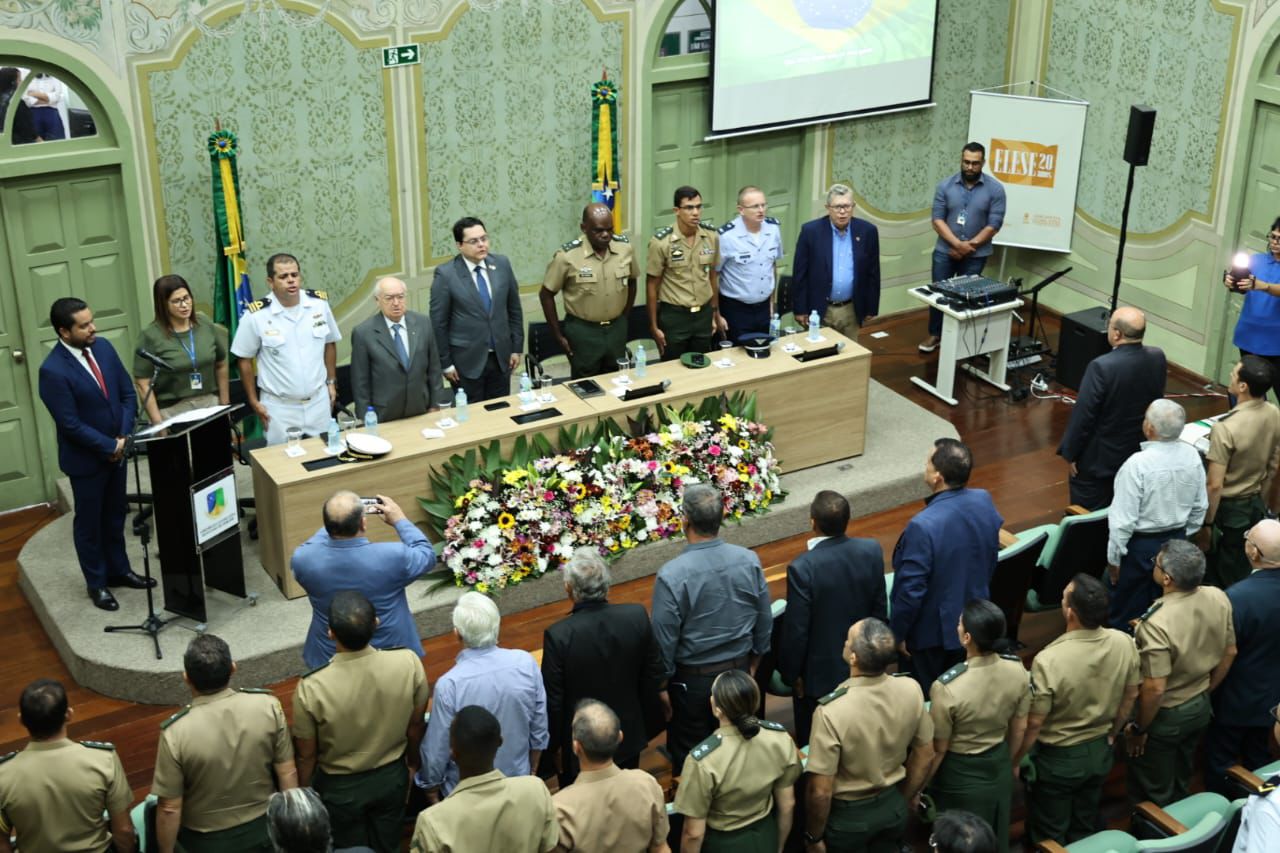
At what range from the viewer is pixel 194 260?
841 centimetres

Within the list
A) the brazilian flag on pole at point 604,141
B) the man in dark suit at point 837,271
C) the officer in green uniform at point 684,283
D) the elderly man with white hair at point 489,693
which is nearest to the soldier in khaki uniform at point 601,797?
the elderly man with white hair at point 489,693

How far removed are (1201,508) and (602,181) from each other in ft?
15.3

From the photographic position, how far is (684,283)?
27.7ft

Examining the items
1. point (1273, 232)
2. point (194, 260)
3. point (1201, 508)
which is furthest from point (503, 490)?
point (1273, 232)

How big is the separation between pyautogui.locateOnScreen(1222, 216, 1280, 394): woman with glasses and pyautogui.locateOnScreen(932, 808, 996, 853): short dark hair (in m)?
5.21

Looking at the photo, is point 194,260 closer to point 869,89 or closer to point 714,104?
point 714,104

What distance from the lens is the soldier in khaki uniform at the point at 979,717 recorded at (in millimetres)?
4672

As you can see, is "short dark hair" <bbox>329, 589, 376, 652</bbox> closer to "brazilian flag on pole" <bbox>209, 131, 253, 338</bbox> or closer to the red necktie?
the red necktie

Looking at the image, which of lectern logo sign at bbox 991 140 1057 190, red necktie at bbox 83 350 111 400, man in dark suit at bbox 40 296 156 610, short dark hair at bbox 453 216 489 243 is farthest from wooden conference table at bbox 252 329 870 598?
lectern logo sign at bbox 991 140 1057 190

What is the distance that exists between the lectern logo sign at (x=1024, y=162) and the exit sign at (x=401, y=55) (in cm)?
448

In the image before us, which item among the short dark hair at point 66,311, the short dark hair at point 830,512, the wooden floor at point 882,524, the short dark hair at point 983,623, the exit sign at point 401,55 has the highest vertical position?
the exit sign at point 401,55

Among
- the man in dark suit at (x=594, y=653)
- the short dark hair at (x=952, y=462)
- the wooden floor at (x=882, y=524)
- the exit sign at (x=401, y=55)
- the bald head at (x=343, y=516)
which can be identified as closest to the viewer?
the man in dark suit at (x=594, y=653)

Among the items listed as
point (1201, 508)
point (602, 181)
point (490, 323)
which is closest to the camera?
point (1201, 508)

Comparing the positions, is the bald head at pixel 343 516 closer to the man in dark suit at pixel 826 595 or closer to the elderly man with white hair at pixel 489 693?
the elderly man with white hair at pixel 489 693
